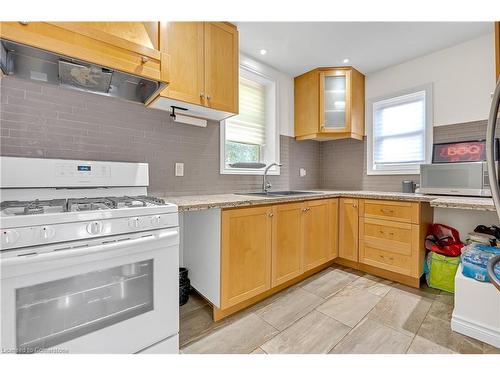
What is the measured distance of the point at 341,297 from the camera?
75.9 inches

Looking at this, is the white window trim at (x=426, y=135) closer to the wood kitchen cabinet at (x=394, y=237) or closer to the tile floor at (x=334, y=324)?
the wood kitchen cabinet at (x=394, y=237)

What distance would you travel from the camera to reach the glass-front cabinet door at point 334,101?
9.02ft

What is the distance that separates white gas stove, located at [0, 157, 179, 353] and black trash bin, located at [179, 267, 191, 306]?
557 mm

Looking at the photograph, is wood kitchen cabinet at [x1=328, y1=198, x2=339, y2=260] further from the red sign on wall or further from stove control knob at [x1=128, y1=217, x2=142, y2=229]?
stove control knob at [x1=128, y1=217, x2=142, y2=229]

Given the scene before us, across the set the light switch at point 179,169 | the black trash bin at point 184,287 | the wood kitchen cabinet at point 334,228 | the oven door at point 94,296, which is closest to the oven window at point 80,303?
the oven door at point 94,296

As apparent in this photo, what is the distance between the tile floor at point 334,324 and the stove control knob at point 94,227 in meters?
0.89

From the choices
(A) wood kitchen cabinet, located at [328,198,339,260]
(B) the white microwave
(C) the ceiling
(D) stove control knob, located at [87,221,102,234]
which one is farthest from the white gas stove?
(B) the white microwave

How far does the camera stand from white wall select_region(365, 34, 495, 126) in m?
2.14

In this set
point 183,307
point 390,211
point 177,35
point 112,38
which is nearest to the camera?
point 112,38

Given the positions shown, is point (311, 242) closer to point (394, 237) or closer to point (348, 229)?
point (348, 229)

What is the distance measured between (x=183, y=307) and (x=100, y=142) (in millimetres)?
1415

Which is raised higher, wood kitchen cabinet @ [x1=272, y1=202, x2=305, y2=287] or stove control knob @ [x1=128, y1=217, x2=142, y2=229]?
stove control knob @ [x1=128, y1=217, x2=142, y2=229]
